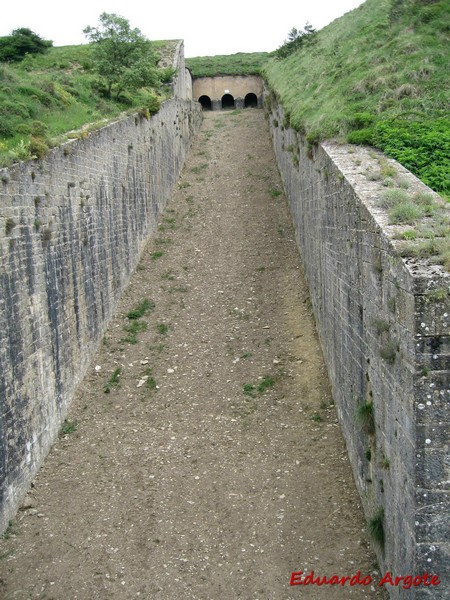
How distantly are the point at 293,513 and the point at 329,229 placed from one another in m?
4.68

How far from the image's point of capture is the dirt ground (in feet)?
25.2

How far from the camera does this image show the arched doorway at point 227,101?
4456cm

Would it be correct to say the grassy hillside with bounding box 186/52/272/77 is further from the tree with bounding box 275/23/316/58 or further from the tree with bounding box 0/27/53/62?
the tree with bounding box 0/27/53/62

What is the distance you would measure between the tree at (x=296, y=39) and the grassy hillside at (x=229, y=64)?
330 inches

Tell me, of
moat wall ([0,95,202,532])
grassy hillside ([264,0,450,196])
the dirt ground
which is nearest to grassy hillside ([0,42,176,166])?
moat wall ([0,95,202,532])

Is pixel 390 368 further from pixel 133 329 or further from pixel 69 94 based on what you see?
pixel 69 94

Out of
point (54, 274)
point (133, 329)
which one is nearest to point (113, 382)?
point (133, 329)

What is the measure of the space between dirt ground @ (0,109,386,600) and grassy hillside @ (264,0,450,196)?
4164mm

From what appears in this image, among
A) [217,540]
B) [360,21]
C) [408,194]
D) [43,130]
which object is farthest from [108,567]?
[360,21]

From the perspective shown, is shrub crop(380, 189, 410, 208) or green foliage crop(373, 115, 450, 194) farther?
green foliage crop(373, 115, 450, 194)

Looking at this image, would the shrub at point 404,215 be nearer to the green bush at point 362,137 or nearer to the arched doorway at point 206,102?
the green bush at point 362,137

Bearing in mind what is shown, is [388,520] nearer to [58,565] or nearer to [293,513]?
[293,513]

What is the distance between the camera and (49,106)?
1483 cm

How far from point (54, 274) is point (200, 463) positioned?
13.2ft
